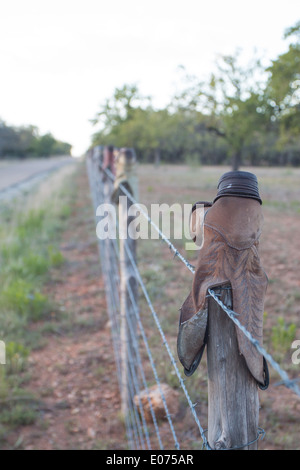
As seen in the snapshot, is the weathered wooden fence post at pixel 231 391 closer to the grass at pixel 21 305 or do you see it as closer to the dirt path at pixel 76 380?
the dirt path at pixel 76 380

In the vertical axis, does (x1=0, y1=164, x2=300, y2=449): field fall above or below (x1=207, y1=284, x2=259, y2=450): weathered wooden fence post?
below

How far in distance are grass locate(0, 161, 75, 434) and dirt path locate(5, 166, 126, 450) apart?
109mm

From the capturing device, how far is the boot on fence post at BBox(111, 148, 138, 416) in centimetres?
282

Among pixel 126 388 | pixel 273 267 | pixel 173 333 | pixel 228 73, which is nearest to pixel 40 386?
pixel 126 388

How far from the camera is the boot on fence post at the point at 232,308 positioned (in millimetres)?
944

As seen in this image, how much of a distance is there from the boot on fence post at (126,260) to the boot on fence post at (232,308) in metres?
1.76

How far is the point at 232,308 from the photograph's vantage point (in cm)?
98
